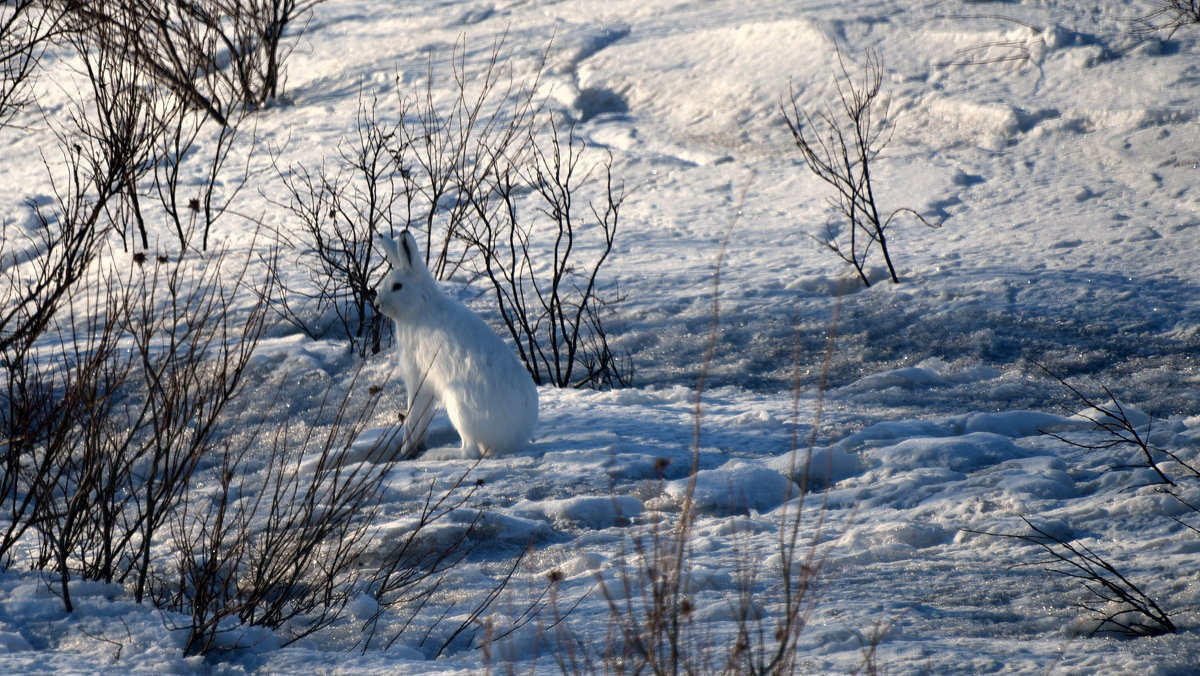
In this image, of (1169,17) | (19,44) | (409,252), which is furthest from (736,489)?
(1169,17)

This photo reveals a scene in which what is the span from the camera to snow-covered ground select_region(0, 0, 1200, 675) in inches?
133

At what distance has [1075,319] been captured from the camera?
7328 mm

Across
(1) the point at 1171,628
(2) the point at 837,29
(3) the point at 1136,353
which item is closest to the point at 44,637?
(1) the point at 1171,628

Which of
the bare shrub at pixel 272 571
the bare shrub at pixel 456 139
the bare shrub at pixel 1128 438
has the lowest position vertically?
the bare shrub at pixel 1128 438

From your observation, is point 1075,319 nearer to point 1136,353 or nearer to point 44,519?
point 1136,353

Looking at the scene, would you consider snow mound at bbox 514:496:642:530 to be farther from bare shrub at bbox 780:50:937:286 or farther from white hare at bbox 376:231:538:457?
bare shrub at bbox 780:50:937:286

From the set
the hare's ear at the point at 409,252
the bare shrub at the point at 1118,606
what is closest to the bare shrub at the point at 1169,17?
the hare's ear at the point at 409,252

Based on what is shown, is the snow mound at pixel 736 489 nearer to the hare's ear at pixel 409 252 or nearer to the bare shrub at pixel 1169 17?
the hare's ear at pixel 409 252

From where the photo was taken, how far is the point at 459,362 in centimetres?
545

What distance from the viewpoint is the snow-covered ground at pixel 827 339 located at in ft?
11.1

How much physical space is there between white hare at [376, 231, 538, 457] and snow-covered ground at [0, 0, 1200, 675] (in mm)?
166

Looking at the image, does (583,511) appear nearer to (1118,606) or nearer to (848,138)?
(1118,606)

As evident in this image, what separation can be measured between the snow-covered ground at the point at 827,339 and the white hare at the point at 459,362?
166mm

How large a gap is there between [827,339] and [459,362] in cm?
275
